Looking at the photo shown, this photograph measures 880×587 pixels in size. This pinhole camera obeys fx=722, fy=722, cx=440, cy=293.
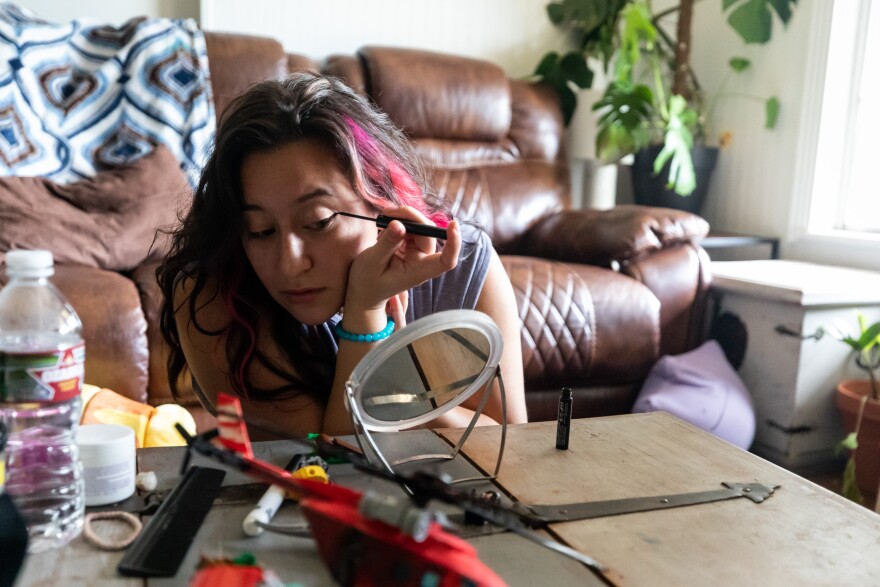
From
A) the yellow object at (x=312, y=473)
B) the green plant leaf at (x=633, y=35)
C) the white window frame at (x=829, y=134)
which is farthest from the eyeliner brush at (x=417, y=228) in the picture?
the green plant leaf at (x=633, y=35)

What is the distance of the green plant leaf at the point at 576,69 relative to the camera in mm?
3014

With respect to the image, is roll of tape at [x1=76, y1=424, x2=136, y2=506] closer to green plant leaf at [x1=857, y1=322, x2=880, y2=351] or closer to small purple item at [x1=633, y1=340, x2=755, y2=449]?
small purple item at [x1=633, y1=340, x2=755, y2=449]

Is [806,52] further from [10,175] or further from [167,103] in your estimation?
[10,175]

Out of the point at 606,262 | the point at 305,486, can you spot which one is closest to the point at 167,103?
the point at 606,262

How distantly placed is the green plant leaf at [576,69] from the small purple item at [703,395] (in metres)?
1.41

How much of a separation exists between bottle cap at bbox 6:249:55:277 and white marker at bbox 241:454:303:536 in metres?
0.25

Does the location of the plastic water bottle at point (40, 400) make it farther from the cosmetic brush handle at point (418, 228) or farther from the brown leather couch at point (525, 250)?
the brown leather couch at point (525, 250)

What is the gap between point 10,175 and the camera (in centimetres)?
201

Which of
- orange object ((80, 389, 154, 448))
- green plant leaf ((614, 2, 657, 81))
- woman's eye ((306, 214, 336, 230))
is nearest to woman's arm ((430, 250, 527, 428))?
woman's eye ((306, 214, 336, 230))

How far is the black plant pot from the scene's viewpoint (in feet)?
9.00

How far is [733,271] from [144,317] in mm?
1707

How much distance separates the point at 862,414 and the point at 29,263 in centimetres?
189

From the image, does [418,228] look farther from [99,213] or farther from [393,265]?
[99,213]

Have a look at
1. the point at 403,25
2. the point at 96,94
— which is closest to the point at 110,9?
the point at 96,94
